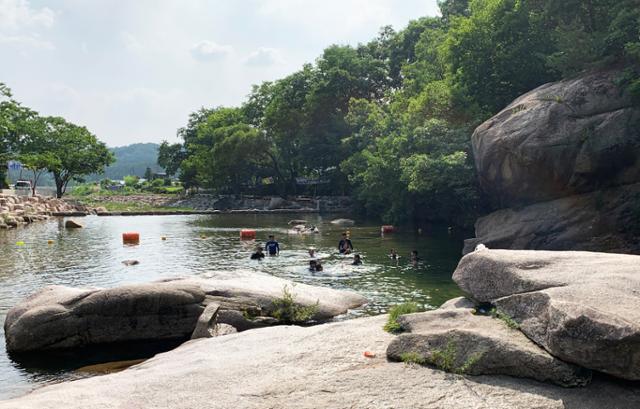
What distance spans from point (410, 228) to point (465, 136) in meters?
15.5

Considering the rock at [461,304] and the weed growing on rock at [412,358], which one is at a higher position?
the rock at [461,304]

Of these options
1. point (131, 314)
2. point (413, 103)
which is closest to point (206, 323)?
point (131, 314)

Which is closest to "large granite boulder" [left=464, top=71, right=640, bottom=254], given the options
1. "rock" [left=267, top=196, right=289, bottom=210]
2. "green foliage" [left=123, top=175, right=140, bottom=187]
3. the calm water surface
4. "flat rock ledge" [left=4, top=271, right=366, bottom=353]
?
the calm water surface

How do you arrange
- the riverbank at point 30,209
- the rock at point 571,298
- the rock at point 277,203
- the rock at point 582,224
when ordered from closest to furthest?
1. the rock at point 571,298
2. the rock at point 582,224
3. the riverbank at point 30,209
4. the rock at point 277,203

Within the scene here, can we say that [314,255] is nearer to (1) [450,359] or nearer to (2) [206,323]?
(2) [206,323]

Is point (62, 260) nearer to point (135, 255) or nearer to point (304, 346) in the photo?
point (135, 255)

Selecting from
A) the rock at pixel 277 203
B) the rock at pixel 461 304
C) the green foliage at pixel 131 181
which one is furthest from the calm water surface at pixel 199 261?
the green foliage at pixel 131 181

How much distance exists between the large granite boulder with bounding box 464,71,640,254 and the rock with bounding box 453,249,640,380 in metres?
16.6

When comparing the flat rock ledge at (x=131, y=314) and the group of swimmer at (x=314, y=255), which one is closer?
the flat rock ledge at (x=131, y=314)

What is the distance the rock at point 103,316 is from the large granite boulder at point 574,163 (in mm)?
17882

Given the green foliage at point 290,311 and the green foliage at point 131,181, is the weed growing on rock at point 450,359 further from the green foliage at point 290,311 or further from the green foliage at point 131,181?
the green foliage at point 131,181

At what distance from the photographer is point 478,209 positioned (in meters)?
45.8

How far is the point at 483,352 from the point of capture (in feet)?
31.2

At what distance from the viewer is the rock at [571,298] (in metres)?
8.61
